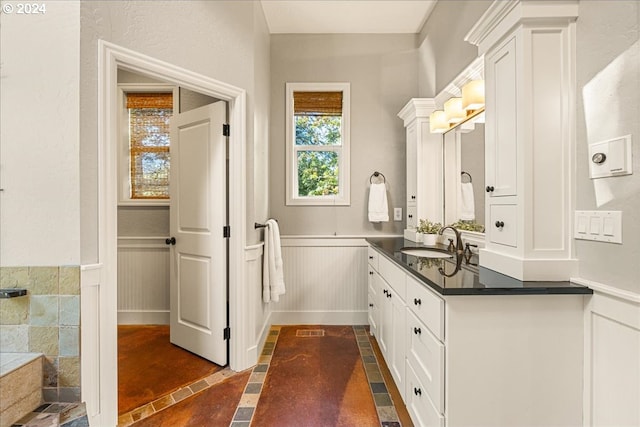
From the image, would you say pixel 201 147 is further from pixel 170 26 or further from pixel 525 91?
pixel 525 91

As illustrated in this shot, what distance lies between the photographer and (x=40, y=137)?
1441mm

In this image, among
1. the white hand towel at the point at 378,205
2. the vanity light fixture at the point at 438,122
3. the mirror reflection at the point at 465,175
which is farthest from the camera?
the white hand towel at the point at 378,205

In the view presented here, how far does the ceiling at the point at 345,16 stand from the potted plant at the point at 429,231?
6.48 feet

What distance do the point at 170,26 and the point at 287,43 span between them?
1.56 metres

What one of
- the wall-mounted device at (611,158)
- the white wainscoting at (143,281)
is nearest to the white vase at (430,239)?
the wall-mounted device at (611,158)

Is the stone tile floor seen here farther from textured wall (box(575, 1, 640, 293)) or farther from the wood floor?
textured wall (box(575, 1, 640, 293))

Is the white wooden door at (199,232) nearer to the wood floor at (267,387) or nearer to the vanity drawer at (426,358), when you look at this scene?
the wood floor at (267,387)

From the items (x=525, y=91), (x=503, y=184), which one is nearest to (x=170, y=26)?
(x=525, y=91)

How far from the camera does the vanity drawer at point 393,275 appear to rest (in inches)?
67.5

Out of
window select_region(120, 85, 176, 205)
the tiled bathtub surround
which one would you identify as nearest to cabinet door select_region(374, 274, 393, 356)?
the tiled bathtub surround

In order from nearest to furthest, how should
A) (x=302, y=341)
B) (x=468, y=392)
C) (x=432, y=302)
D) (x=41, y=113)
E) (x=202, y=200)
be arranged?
(x=468, y=392) < (x=432, y=302) < (x=41, y=113) < (x=202, y=200) < (x=302, y=341)

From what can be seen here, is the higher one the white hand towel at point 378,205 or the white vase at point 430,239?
the white hand towel at point 378,205

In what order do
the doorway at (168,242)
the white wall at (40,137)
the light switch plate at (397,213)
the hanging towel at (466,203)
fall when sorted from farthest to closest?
the light switch plate at (397,213) → the doorway at (168,242) → the hanging towel at (466,203) → the white wall at (40,137)

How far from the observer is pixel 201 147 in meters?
2.36
